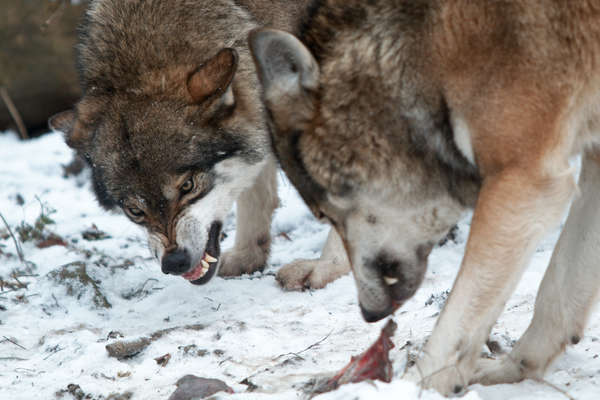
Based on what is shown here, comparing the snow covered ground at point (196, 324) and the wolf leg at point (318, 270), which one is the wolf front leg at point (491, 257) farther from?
the wolf leg at point (318, 270)

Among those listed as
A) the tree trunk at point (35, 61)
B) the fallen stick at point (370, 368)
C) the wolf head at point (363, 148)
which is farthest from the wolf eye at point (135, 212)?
the tree trunk at point (35, 61)

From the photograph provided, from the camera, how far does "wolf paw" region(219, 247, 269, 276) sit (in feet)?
15.3

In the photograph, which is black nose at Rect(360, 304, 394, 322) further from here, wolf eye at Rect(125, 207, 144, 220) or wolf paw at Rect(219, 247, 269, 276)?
wolf paw at Rect(219, 247, 269, 276)

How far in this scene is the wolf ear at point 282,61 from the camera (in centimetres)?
231

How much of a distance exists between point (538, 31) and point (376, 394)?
1104mm

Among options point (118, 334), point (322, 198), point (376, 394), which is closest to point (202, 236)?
point (118, 334)

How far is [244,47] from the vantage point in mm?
4051

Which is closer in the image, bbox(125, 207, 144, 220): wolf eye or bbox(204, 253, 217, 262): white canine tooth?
bbox(125, 207, 144, 220): wolf eye

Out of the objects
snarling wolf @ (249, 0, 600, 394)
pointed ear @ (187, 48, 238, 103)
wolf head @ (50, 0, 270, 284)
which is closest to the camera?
snarling wolf @ (249, 0, 600, 394)

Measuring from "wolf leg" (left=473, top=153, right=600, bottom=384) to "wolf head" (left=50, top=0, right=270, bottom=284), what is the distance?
1737 mm

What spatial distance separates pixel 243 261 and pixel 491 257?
8.61 ft

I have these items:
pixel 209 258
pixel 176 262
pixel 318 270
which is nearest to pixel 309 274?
pixel 318 270

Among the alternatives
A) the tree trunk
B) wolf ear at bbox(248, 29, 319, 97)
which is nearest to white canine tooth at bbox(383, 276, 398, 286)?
wolf ear at bbox(248, 29, 319, 97)

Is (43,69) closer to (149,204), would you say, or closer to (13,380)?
(149,204)
